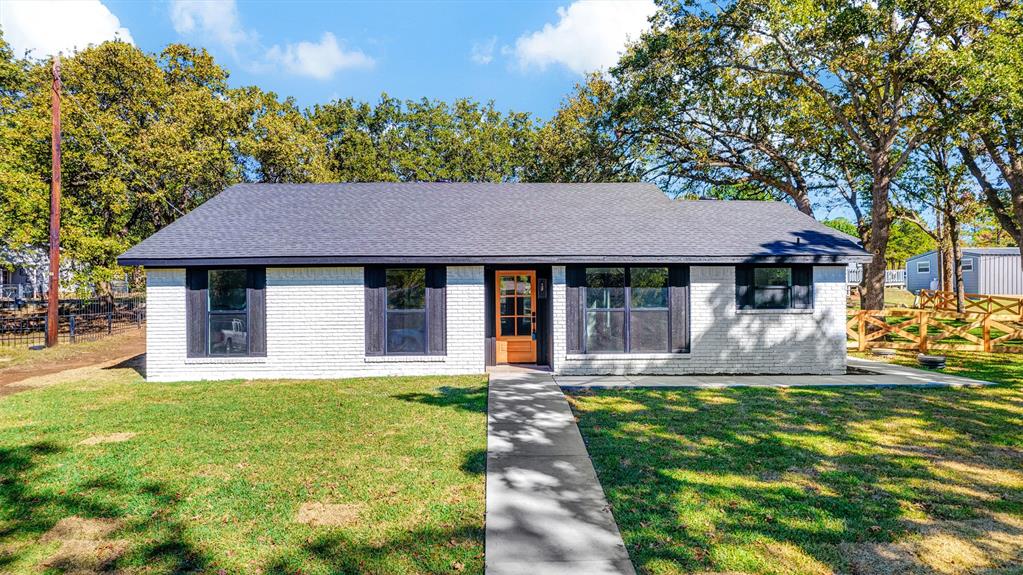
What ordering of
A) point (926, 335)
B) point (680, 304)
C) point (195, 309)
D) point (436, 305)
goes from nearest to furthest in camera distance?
point (195, 309), point (436, 305), point (680, 304), point (926, 335)

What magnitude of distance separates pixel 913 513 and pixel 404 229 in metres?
10.2

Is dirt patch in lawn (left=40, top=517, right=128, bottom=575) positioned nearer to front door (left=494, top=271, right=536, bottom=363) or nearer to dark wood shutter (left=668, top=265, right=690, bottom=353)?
front door (left=494, top=271, right=536, bottom=363)

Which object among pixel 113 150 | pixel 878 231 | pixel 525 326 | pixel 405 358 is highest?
pixel 113 150

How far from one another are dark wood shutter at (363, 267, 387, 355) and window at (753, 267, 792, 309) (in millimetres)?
8350

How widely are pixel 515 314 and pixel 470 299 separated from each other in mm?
1461

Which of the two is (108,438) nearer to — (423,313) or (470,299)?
(423,313)

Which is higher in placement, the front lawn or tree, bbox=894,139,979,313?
tree, bbox=894,139,979,313

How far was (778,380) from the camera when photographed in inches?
403

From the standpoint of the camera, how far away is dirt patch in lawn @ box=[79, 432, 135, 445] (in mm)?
6504

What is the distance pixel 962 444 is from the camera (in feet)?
20.9

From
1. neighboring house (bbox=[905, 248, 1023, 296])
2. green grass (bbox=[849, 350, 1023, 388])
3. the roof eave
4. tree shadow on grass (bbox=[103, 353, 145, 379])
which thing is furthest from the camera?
neighboring house (bbox=[905, 248, 1023, 296])

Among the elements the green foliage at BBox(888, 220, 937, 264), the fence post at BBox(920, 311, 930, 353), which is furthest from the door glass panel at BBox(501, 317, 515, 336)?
the green foliage at BBox(888, 220, 937, 264)

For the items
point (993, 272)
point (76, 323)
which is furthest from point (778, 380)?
point (993, 272)

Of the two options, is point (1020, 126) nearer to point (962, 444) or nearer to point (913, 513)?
point (962, 444)
